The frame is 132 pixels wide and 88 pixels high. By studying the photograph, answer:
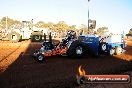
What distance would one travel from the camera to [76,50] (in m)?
13.2

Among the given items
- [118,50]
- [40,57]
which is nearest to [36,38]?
[118,50]

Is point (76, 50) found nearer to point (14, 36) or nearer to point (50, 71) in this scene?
point (50, 71)

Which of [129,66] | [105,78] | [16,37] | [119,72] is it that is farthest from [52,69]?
[16,37]

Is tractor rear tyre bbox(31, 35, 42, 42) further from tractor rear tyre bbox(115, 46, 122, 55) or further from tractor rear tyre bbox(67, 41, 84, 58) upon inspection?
tractor rear tyre bbox(67, 41, 84, 58)

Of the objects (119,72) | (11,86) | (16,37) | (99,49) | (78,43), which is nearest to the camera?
(11,86)

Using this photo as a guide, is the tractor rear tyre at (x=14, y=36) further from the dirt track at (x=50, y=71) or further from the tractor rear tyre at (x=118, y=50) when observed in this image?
the tractor rear tyre at (x=118, y=50)

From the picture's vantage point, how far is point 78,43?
516 inches

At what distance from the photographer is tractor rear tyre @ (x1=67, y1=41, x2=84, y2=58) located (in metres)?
13.0

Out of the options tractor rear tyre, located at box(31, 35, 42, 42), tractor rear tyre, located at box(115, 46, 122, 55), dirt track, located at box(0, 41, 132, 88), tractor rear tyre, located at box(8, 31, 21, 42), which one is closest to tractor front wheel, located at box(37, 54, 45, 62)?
dirt track, located at box(0, 41, 132, 88)

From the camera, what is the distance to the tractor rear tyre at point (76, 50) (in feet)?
42.7

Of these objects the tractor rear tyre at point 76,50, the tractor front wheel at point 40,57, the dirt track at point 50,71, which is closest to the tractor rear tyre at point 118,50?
the dirt track at point 50,71

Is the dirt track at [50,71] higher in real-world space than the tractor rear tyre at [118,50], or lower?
lower

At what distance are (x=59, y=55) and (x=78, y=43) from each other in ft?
4.61

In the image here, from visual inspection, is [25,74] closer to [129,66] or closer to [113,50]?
[129,66]
